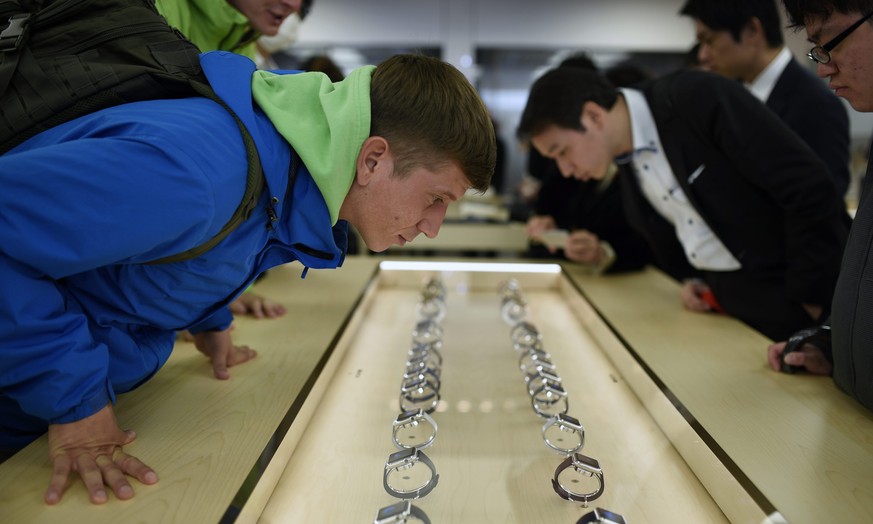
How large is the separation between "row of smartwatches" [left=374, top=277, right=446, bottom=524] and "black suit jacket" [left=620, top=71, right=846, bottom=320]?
29.4 inches

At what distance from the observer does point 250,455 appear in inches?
32.6

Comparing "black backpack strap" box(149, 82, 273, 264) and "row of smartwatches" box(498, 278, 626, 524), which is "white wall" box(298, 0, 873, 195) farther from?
"black backpack strap" box(149, 82, 273, 264)

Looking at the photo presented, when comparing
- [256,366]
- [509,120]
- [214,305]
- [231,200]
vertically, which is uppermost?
[231,200]

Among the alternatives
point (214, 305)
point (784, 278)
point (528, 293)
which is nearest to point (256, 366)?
point (214, 305)

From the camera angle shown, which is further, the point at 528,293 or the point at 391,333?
the point at 528,293

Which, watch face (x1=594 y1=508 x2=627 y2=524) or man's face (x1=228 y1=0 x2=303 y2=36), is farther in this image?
man's face (x1=228 y1=0 x2=303 y2=36)

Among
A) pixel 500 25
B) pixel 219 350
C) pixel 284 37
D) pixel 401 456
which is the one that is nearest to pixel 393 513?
pixel 401 456

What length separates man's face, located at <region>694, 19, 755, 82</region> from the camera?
202 centimetres

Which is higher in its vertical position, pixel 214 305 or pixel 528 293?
pixel 214 305

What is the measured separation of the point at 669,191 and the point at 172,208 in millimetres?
1295

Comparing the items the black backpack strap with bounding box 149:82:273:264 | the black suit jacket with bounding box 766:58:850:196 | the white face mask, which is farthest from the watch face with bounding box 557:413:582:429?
the white face mask

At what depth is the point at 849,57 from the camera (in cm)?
97

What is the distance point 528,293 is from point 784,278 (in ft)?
2.19

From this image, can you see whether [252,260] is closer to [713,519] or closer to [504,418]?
[504,418]
